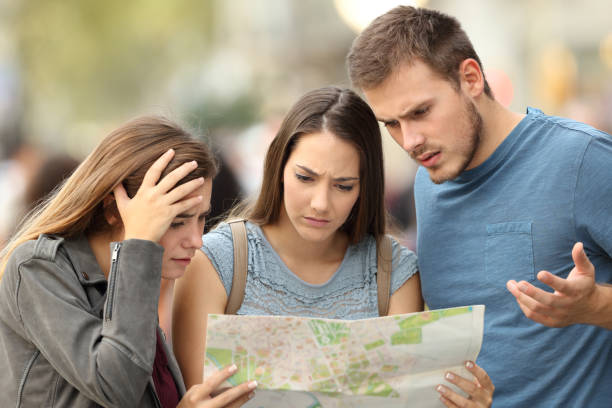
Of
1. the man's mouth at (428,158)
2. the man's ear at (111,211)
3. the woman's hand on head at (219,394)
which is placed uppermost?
the man's mouth at (428,158)

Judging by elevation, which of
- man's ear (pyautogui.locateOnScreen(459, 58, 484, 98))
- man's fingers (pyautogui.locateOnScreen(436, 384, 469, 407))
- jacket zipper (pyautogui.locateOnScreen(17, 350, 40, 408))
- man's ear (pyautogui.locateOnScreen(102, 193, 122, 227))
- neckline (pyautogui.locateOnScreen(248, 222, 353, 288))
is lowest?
man's fingers (pyautogui.locateOnScreen(436, 384, 469, 407))

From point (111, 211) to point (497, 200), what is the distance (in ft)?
4.65

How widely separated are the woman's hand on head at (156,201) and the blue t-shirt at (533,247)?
43.4 inches

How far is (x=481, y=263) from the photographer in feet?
9.56

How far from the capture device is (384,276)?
10.0ft

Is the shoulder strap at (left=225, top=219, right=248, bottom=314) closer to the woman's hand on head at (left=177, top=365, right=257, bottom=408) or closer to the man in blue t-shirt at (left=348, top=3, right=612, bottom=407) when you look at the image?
the woman's hand on head at (left=177, top=365, right=257, bottom=408)

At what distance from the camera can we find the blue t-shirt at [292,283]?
289cm

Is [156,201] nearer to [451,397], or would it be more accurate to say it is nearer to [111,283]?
[111,283]

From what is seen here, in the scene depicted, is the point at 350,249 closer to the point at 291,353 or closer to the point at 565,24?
the point at 291,353

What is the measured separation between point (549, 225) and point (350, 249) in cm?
83

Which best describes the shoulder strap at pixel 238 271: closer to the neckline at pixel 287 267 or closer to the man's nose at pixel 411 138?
the neckline at pixel 287 267

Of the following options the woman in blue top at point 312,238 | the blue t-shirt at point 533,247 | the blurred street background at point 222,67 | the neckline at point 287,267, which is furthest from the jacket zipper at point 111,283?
the blue t-shirt at point 533,247

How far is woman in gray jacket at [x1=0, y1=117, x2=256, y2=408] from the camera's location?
7.25 feet

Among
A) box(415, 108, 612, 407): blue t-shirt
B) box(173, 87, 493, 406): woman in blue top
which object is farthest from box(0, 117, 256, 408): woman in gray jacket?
box(415, 108, 612, 407): blue t-shirt
